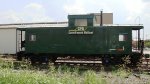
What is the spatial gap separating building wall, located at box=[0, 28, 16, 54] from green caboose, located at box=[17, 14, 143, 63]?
1539cm

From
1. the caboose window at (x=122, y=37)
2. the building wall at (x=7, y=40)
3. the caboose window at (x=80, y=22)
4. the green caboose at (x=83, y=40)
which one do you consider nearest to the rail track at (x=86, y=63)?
the green caboose at (x=83, y=40)

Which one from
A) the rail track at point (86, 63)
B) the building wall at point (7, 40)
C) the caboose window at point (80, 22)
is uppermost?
the caboose window at point (80, 22)

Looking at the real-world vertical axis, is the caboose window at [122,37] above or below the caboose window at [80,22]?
below

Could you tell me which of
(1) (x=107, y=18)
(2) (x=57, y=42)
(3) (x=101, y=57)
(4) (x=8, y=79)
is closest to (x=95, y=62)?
(3) (x=101, y=57)

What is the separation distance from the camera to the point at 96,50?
23.6 metres

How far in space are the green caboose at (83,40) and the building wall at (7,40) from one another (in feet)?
50.5

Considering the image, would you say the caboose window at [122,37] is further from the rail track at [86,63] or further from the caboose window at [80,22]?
the caboose window at [80,22]

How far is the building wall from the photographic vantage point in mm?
39750

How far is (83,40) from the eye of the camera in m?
23.7

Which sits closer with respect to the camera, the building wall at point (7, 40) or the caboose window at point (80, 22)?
the caboose window at point (80, 22)

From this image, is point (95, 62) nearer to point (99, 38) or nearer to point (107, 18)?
point (99, 38)

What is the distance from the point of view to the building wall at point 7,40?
130 feet

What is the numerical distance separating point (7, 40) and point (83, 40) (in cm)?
1853

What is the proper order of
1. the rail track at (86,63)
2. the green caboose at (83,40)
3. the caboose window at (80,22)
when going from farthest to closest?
the caboose window at (80,22) < the green caboose at (83,40) < the rail track at (86,63)
